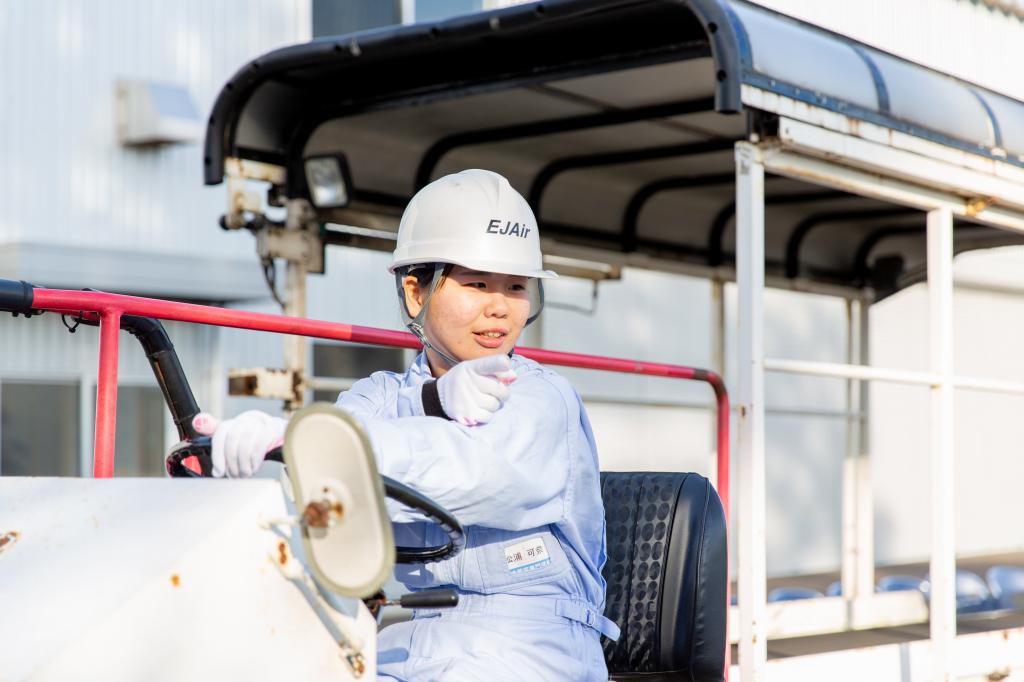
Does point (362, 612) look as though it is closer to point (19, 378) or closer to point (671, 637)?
point (671, 637)

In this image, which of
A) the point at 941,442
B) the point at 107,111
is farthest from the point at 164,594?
the point at 107,111

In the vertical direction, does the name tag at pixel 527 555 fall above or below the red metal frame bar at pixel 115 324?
below

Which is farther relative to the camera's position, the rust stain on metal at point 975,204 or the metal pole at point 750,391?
the rust stain on metal at point 975,204

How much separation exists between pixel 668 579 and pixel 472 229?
123cm

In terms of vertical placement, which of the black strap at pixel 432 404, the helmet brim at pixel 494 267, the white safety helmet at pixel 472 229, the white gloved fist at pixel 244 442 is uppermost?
the white safety helmet at pixel 472 229

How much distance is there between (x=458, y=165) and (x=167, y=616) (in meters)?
5.33

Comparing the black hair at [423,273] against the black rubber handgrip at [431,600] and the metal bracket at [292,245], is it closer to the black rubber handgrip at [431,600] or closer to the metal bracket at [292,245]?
the black rubber handgrip at [431,600]

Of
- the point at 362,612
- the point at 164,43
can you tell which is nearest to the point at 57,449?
the point at 164,43

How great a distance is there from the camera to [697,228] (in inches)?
312

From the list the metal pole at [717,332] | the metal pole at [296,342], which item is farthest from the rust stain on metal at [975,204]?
the metal pole at [296,342]

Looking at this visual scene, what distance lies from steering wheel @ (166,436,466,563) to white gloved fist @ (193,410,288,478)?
4 centimetres

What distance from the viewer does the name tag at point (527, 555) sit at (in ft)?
7.66

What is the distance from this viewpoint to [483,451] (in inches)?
80.9

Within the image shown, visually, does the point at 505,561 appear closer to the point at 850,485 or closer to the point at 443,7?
the point at 850,485
